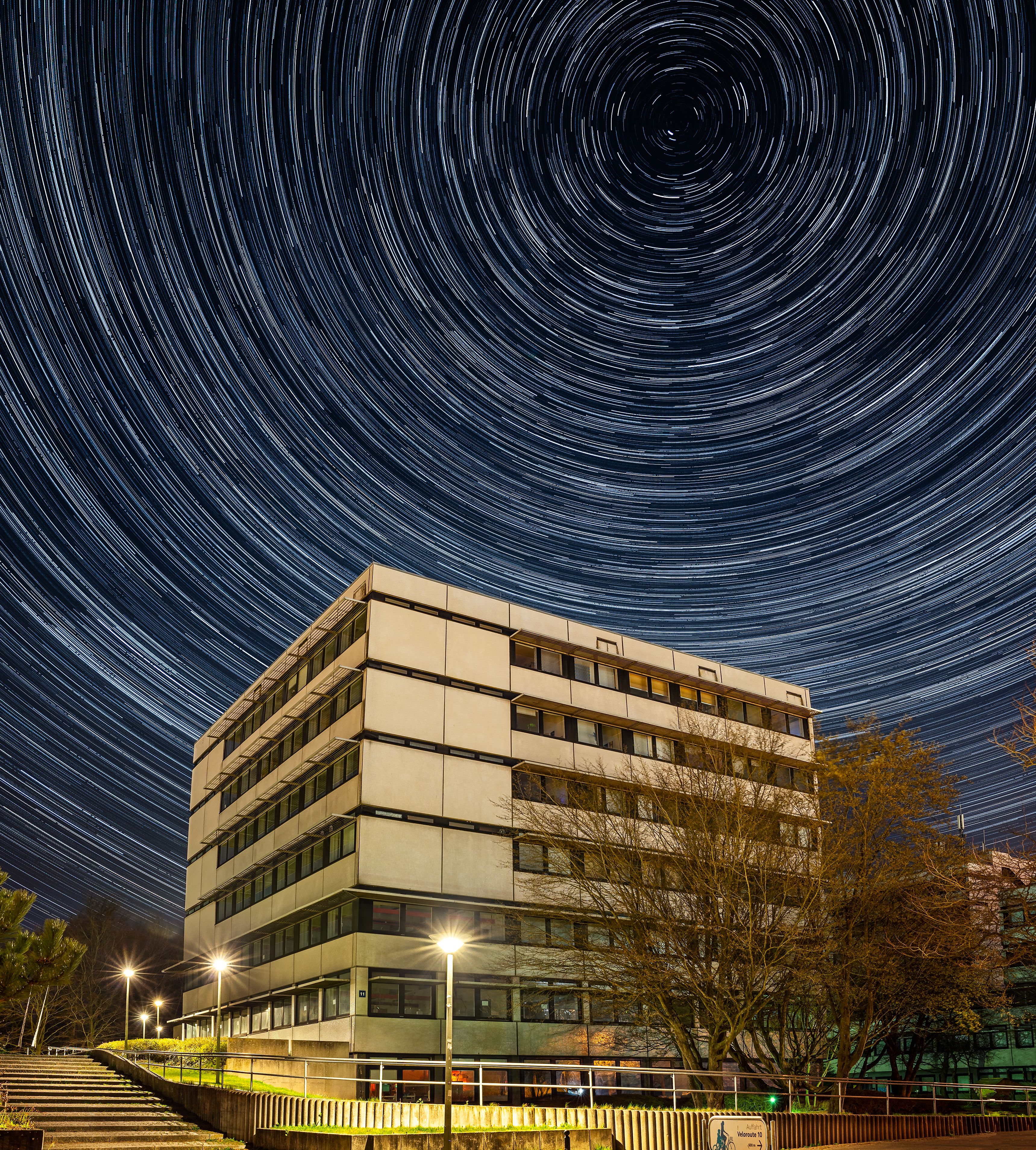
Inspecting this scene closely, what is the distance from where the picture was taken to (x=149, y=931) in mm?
117312

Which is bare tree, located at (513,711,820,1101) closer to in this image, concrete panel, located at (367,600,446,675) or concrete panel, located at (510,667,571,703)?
concrete panel, located at (510,667,571,703)

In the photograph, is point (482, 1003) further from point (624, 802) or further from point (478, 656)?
point (478, 656)

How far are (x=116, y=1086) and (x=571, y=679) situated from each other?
79.4 feet

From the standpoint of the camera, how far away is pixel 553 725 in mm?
45375

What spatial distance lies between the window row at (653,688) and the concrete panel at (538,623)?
0.76 metres

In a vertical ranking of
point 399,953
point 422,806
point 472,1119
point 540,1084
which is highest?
point 422,806

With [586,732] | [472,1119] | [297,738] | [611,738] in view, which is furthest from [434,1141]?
[297,738]

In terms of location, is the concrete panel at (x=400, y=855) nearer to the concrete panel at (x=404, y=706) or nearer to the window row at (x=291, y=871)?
the window row at (x=291, y=871)

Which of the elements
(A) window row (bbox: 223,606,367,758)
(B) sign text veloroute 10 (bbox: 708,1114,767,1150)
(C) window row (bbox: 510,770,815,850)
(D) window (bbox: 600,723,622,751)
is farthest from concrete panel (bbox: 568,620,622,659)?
(B) sign text veloroute 10 (bbox: 708,1114,767,1150)

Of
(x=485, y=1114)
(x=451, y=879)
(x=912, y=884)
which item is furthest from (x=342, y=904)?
(x=912, y=884)

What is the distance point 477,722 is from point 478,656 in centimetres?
281

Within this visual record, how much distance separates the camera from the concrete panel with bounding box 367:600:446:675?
4059 cm

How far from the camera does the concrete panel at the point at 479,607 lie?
43562mm

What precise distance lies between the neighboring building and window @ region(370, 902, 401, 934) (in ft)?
0.24
